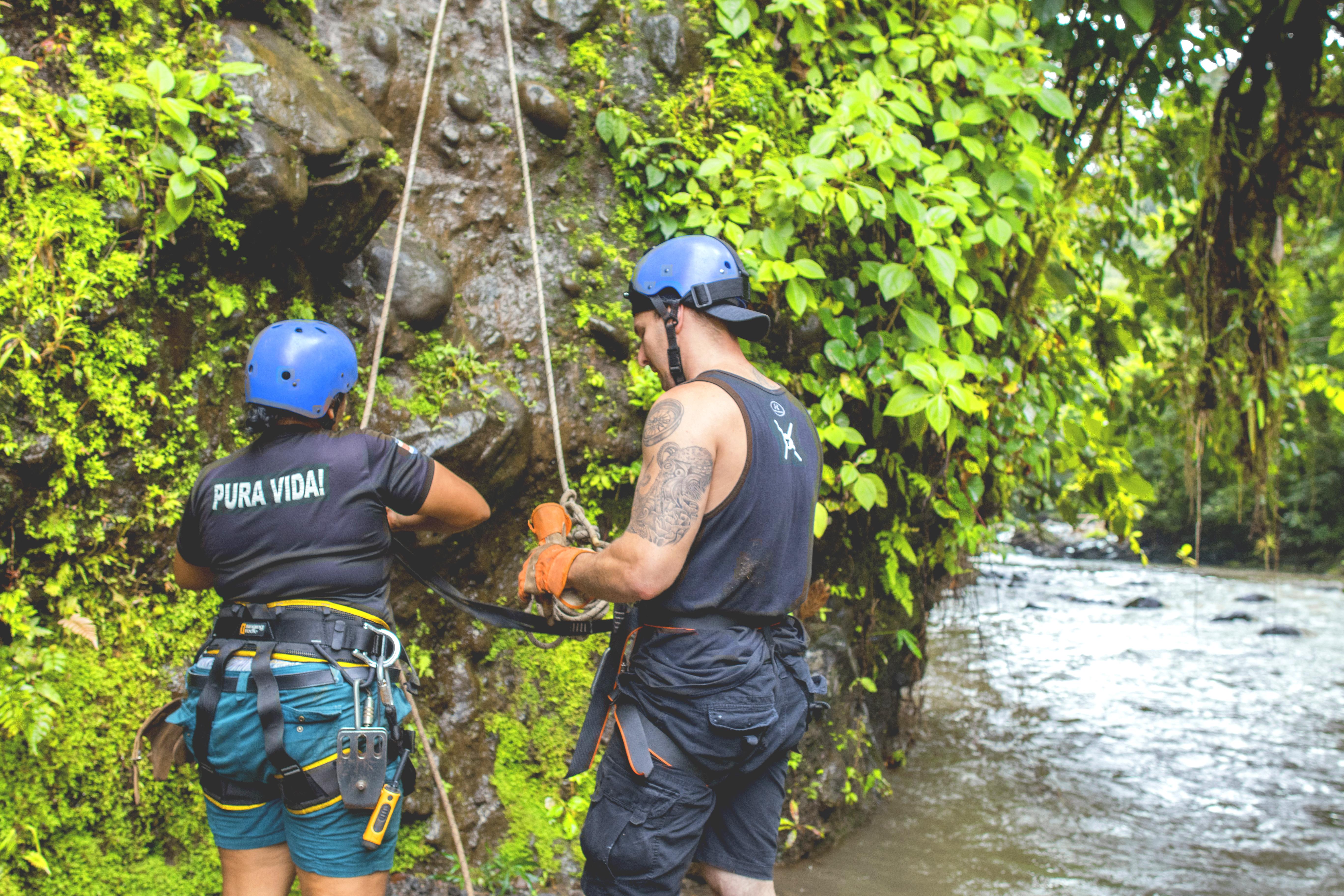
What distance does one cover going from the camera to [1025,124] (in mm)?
3668

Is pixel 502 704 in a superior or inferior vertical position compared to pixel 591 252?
inferior

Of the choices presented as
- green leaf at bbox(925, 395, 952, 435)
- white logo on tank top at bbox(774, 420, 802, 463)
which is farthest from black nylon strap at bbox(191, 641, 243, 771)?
green leaf at bbox(925, 395, 952, 435)

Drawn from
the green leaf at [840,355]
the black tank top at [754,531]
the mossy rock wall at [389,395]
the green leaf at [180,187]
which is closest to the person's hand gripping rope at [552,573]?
the black tank top at [754,531]

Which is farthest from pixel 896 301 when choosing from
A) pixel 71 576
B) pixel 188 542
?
pixel 71 576

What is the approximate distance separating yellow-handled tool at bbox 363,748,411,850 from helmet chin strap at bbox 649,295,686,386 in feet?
4.16

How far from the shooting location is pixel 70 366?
109 inches

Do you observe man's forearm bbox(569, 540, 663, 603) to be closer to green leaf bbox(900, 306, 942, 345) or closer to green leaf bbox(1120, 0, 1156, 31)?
green leaf bbox(900, 306, 942, 345)

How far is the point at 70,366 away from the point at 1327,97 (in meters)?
6.47

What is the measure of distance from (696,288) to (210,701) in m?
1.59

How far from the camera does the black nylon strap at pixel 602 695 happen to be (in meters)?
2.27

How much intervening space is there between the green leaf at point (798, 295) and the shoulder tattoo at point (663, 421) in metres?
1.57

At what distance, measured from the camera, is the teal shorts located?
81.3 inches

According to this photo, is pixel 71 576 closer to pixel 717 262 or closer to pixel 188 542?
pixel 188 542

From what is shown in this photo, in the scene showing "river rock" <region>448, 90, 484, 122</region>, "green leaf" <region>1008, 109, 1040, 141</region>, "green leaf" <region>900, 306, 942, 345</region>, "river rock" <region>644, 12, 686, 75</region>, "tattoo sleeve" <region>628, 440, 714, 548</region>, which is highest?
"river rock" <region>644, 12, 686, 75</region>
